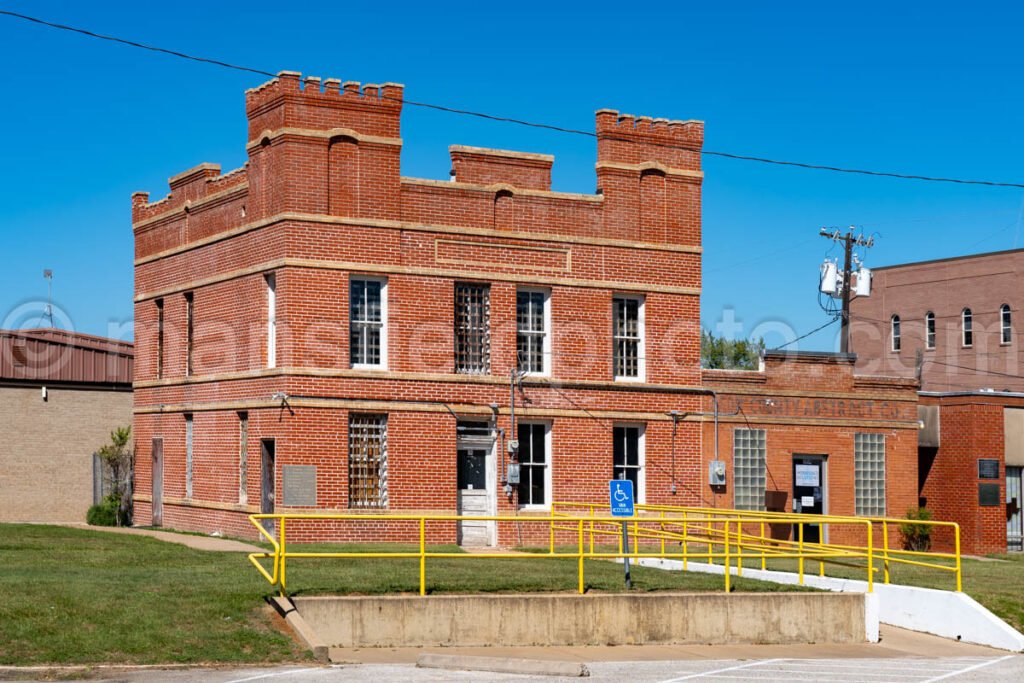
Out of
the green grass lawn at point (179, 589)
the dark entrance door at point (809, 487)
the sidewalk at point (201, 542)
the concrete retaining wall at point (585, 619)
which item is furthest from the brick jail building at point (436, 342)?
the concrete retaining wall at point (585, 619)

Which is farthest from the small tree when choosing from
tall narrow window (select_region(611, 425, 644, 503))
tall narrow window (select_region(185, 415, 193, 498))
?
tall narrow window (select_region(611, 425, 644, 503))

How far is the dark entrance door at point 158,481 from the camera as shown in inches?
1384

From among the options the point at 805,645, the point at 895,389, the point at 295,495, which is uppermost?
the point at 895,389

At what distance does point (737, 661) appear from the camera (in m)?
18.8

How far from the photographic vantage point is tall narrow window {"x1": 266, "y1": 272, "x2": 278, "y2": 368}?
30078mm

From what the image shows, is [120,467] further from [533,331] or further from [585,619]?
[585,619]

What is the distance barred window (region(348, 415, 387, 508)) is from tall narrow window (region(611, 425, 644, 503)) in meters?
5.63

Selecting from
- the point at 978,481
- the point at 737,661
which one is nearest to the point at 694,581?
the point at 737,661

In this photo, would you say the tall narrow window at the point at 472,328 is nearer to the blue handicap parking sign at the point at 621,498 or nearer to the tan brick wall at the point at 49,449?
the blue handicap parking sign at the point at 621,498

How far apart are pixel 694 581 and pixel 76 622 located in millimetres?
9392

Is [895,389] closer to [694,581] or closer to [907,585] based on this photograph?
[907,585]

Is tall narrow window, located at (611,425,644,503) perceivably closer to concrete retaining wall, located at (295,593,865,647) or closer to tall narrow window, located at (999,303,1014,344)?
concrete retaining wall, located at (295,593,865,647)

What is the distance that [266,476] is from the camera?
30.2m

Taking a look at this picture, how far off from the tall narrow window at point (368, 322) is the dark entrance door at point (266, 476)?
248 centimetres
